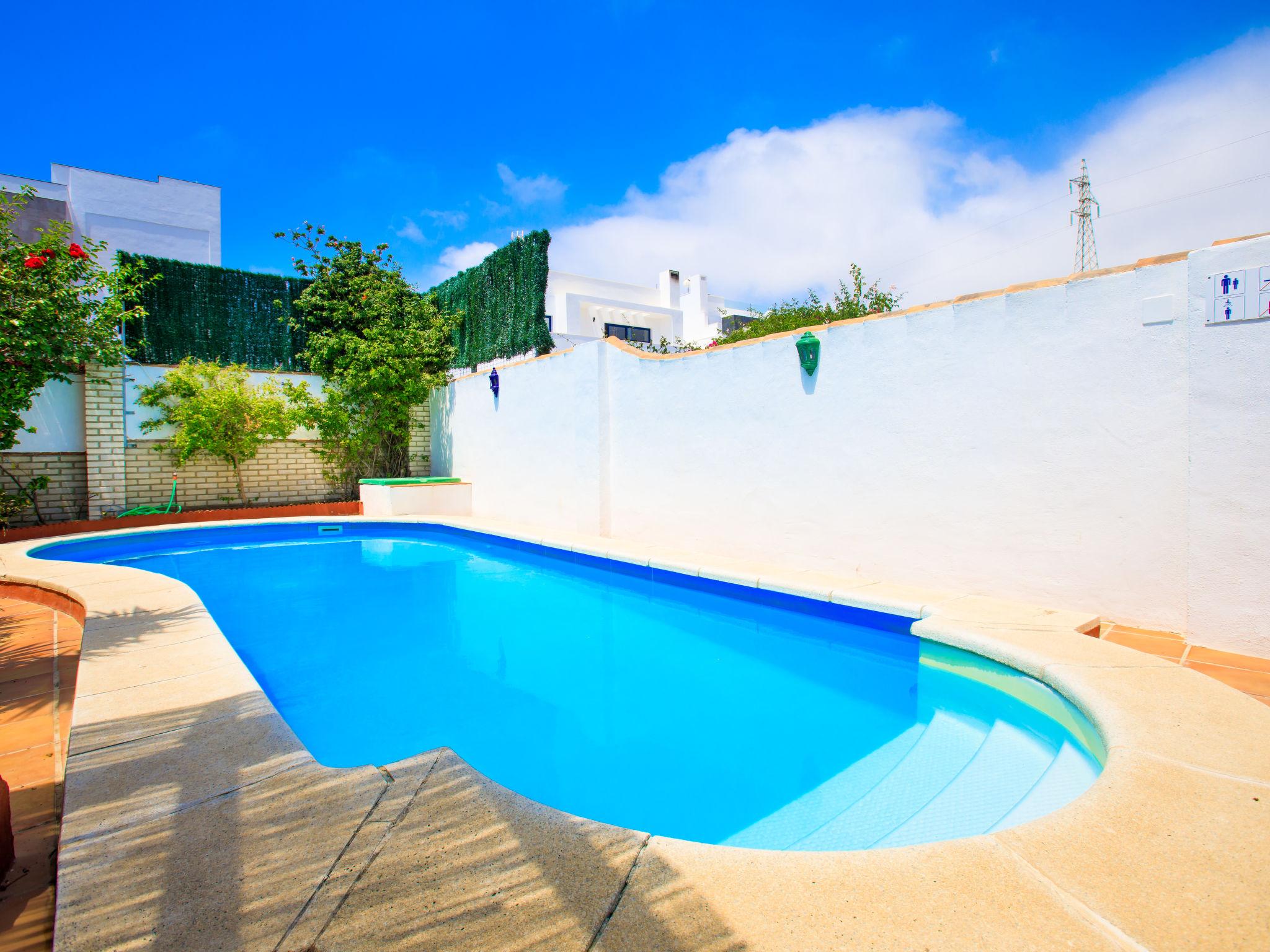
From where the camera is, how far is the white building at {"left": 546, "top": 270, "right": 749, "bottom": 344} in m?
24.5

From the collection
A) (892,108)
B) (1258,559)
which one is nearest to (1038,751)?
(1258,559)

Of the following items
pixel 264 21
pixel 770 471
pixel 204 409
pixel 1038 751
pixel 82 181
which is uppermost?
pixel 82 181

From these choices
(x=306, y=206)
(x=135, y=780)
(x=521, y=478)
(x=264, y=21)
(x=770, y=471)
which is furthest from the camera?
(x=306, y=206)

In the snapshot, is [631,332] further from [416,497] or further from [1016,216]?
[416,497]

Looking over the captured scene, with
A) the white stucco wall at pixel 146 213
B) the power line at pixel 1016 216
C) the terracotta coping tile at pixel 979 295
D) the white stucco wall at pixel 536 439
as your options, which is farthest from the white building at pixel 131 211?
the power line at pixel 1016 216

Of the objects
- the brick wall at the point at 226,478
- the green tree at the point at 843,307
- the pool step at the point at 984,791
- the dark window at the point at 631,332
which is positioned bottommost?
the pool step at the point at 984,791

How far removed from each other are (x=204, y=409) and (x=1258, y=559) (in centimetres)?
1227

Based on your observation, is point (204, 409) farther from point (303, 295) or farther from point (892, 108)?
point (892, 108)

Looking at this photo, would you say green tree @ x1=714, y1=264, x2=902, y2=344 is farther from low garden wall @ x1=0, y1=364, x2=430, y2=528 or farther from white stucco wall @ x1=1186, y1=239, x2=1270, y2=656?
white stucco wall @ x1=1186, y1=239, x2=1270, y2=656

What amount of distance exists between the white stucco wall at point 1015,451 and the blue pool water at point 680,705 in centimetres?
104

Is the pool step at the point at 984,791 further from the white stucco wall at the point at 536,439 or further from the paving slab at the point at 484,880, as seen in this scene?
the white stucco wall at the point at 536,439

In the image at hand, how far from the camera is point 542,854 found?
4.84ft

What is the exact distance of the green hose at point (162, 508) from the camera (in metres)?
9.50

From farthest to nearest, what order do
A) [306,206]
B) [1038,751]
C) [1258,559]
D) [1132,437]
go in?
[306,206] < [1132,437] < [1258,559] < [1038,751]
